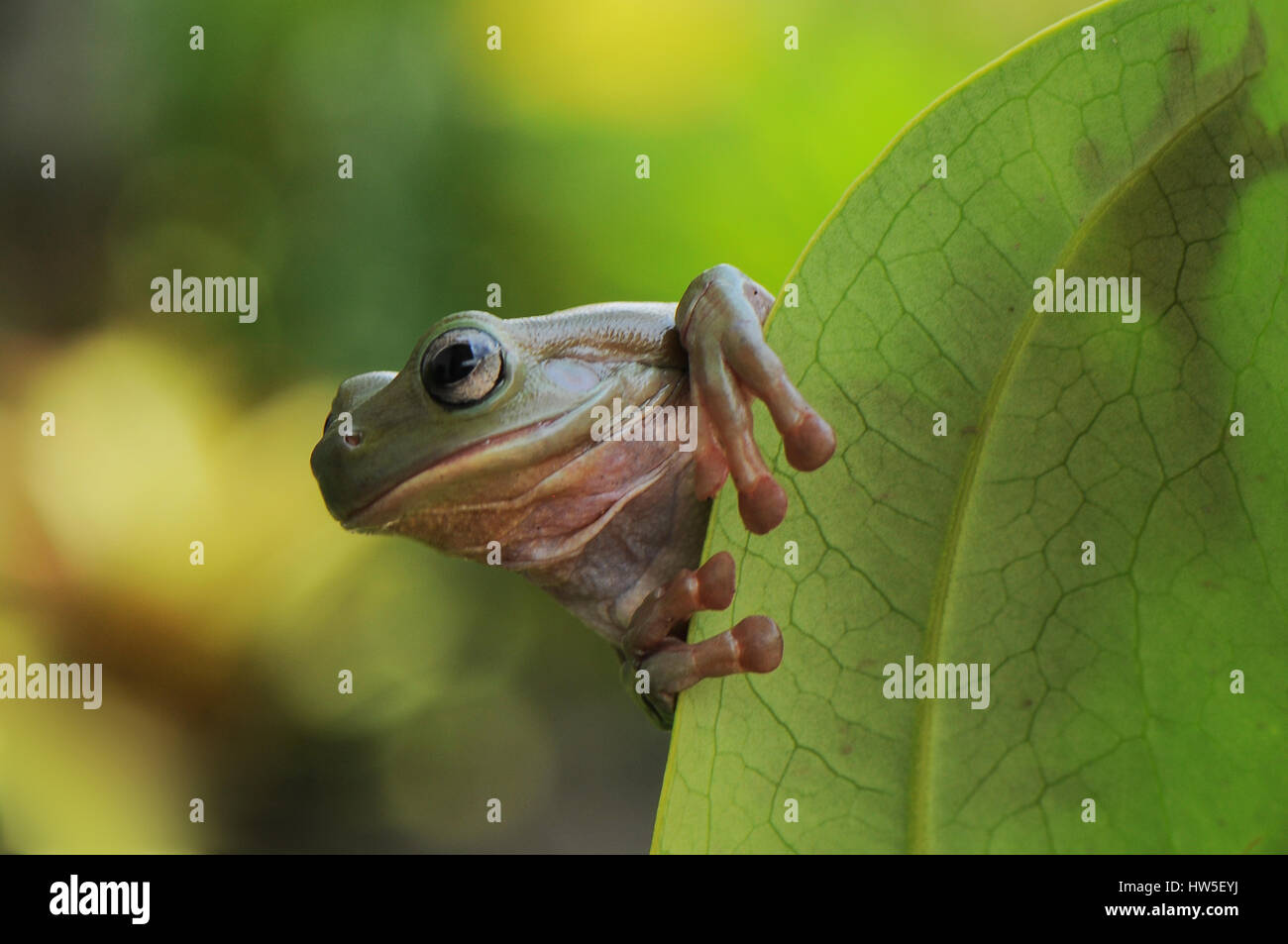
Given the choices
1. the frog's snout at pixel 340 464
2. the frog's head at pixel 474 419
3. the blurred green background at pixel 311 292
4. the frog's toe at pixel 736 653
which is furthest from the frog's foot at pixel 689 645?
the blurred green background at pixel 311 292

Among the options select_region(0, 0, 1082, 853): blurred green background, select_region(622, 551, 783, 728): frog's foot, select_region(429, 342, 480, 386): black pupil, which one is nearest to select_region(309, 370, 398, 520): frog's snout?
select_region(429, 342, 480, 386): black pupil

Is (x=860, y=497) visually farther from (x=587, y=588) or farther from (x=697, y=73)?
(x=697, y=73)

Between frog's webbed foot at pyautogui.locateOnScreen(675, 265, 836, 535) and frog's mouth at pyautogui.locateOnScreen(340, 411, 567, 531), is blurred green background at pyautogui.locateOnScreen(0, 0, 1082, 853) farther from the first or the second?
frog's webbed foot at pyautogui.locateOnScreen(675, 265, 836, 535)

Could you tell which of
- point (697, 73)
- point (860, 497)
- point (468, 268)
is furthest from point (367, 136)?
point (860, 497)

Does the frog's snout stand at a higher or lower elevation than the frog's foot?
higher

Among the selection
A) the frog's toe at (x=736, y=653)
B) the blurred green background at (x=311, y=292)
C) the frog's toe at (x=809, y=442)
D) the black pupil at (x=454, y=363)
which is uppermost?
the blurred green background at (x=311, y=292)

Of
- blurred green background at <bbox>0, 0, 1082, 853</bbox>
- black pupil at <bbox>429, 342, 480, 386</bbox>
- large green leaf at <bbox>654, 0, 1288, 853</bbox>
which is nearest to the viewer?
large green leaf at <bbox>654, 0, 1288, 853</bbox>

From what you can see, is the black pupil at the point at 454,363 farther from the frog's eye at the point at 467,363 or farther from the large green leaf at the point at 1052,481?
the large green leaf at the point at 1052,481
